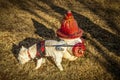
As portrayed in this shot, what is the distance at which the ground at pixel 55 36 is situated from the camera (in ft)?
18.1

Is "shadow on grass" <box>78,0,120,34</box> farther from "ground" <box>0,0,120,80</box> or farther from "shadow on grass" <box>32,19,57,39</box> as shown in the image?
"shadow on grass" <box>32,19,57,39</box>

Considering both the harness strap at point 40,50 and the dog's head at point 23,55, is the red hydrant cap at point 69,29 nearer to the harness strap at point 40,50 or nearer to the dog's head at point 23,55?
the harness strap at point 40,50

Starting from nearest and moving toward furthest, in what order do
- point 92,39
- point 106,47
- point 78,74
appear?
Result: point 78,74
point 106,47
point 92,39

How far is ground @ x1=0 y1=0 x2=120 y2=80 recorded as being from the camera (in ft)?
18.1

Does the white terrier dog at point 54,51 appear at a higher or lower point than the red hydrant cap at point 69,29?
lower

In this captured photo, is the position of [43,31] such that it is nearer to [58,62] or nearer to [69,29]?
[58,62]

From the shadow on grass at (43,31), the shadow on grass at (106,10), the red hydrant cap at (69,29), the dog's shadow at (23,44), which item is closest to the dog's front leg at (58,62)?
the red hydrant cap at (69,29)

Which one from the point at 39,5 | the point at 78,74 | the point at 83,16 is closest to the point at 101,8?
the point at 83,16

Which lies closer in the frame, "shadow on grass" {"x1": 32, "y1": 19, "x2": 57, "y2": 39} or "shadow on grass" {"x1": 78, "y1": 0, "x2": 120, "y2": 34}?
"shadow on grass" {"x1": 32, "y1": 19, "x2": 57, "y2": 39}

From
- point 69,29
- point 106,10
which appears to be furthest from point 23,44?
point 106,10

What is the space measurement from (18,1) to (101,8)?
3325mm

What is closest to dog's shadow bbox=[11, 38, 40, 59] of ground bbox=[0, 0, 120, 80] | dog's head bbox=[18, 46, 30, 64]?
ground bbox=[0, 0, 120, 80]

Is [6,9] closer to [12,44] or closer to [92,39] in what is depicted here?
[12,44]

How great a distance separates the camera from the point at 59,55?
202 inches
